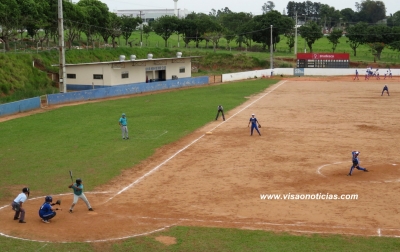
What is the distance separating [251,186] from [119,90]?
42.4m

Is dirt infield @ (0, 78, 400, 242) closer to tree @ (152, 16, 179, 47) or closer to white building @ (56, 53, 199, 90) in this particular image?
white building @ (56, 53, 199, 90)

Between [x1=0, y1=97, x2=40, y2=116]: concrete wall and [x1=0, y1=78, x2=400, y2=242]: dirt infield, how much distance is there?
19.3m

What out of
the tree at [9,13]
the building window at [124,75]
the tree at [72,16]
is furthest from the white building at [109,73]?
the tree at [72,16]

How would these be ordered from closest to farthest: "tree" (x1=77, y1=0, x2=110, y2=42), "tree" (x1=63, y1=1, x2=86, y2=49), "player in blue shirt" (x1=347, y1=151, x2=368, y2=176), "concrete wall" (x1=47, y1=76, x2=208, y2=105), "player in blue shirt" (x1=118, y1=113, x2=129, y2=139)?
1. "player in blue shirt" (x1=347, y1=151, x2=368, y2=176)
2. "player in blue shirt" (x1=118, y1=113, x2=129, y2=139)
3. "concrete wall" (x1=47, y1=76, x2=208, y2=105)
4. "tree" (x1=63, y1=1, x2=86, y2=49)
5. "tree" (x1=77, y1=0, x2=110, y2=42)

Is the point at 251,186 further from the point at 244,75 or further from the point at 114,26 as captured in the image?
the point at 114,26

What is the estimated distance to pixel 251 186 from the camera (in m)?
22.6

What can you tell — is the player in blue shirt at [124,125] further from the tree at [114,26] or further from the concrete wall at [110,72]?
the tree at [114,26]

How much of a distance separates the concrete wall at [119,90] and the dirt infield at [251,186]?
2154 cm

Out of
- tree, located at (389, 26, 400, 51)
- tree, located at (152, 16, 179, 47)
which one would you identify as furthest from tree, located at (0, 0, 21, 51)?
tree, located at (389, 26, 400, 51)

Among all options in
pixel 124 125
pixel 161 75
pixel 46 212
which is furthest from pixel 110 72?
pixel 46 212

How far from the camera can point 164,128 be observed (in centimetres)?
3828

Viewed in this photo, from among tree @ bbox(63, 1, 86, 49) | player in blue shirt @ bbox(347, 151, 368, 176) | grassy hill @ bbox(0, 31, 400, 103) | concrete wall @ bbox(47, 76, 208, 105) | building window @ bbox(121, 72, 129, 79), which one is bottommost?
player in blue shirt @ bbox(347, 151, 368, 176)

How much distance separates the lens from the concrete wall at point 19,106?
151 ft

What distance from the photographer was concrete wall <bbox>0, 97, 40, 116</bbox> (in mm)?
46031
